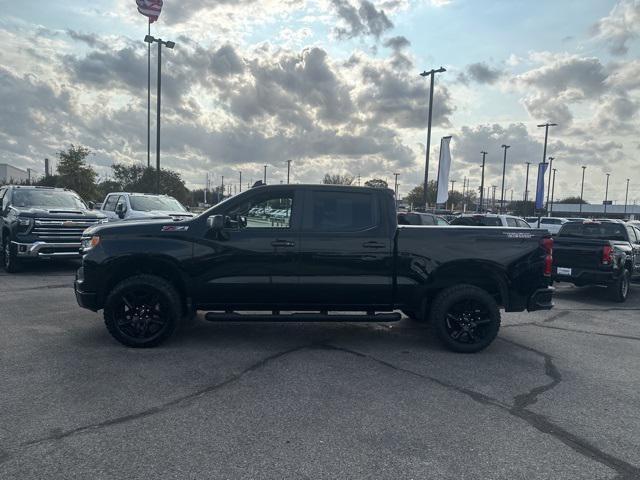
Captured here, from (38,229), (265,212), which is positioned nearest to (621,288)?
(265,212)

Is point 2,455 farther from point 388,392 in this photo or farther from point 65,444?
point 388,392

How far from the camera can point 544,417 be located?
4.07 meters

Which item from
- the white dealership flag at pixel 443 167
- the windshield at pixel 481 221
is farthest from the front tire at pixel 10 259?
the white dealership flag at pixel 443 167

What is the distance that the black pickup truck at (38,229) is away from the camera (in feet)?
36.3

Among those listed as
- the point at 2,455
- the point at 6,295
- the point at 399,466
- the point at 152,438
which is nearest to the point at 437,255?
the point at 399,466

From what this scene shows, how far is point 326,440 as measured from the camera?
3576mm

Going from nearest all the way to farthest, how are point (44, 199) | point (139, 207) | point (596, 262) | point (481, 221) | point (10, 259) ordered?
point (596, 262) → point (10, 259) → point (44, 199) → point (139, 207) → point (481, 221)

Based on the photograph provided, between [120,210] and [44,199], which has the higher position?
[44,199]

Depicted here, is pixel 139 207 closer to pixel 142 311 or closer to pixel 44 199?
pixel 44 199

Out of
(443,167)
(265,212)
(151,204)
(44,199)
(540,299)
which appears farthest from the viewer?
(443,167)

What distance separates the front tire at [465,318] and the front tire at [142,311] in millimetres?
3110

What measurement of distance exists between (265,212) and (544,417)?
3.61 meters

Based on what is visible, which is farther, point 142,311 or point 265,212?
point 265,212

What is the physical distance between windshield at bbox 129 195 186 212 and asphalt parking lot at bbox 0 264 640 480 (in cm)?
759
